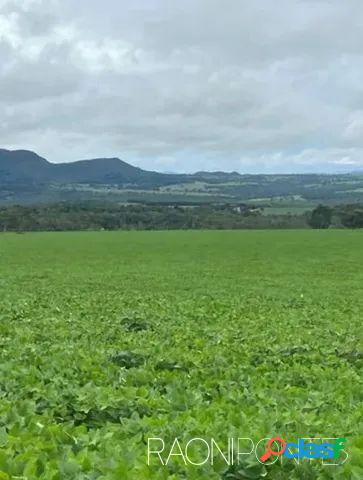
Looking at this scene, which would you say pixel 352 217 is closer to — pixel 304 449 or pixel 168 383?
pixel 168 383

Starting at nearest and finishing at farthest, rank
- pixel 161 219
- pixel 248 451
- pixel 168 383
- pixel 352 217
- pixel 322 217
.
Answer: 1. pixel 248 451
2. pixel 168 383
3. pixel 352 217
4. pixel 322 217
5. pixel 161 219

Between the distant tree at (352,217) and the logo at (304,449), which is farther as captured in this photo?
the distant tree at (352,217)

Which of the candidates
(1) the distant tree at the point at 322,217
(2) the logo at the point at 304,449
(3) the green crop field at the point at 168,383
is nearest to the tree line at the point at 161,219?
(1) the distant tree at the point at 322,217

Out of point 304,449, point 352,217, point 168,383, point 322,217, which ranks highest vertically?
point 304,449

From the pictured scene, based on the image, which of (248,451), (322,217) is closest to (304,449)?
(248,451)

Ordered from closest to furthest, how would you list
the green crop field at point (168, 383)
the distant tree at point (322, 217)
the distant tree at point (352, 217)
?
the green crop field at point (168, 383), the distant tree at point (352, 217), the distant tree at point (322, 217)

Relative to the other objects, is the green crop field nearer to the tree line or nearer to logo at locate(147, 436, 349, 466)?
logo at locate(147, 436, 349, 466)

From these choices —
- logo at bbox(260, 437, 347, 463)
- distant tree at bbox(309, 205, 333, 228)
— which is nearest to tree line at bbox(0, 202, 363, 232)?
distant tree at bbox(309, 205, 333, 228)

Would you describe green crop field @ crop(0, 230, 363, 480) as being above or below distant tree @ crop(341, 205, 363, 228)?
above

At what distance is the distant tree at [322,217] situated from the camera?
460 ft

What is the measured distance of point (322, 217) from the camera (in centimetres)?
14075

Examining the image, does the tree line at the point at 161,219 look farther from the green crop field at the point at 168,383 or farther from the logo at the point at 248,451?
the logo at the point at 248,451

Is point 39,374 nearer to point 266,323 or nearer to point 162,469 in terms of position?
point 162,469

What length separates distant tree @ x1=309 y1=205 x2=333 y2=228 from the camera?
460 feet
